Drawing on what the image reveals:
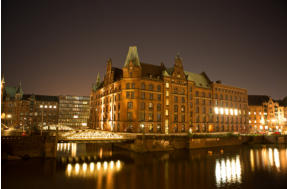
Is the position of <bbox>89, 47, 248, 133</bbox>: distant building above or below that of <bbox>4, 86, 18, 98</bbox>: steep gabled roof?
below

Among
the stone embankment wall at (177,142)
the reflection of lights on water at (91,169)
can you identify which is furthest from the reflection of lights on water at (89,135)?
the reflection of lights on water at (91,169)

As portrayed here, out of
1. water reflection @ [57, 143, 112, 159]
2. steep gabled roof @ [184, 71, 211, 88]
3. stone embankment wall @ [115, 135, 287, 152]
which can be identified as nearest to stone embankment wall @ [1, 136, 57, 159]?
water reflection @ [57, 143, 112, 159]

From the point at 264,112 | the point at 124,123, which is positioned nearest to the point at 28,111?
the point at 124,123

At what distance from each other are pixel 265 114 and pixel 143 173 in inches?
5001

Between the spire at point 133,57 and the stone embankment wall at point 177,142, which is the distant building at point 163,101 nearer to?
the spire at point 133,57

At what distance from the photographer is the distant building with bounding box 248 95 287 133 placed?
441 feet

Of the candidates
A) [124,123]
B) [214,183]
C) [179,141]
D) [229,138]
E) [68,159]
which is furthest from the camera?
[229,138]

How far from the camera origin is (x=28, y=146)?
5025 cm

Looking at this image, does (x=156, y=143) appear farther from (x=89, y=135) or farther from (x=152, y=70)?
(x=152, y=70)

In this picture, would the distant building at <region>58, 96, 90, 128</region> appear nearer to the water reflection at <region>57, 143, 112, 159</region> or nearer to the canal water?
the water reflection at <region>57, 143, 112, 159</region>

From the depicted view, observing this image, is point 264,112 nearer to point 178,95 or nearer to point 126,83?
point 178,95

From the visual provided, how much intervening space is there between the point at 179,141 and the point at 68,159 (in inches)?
1394

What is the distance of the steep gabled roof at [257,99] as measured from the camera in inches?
5472

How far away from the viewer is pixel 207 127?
93.9m
